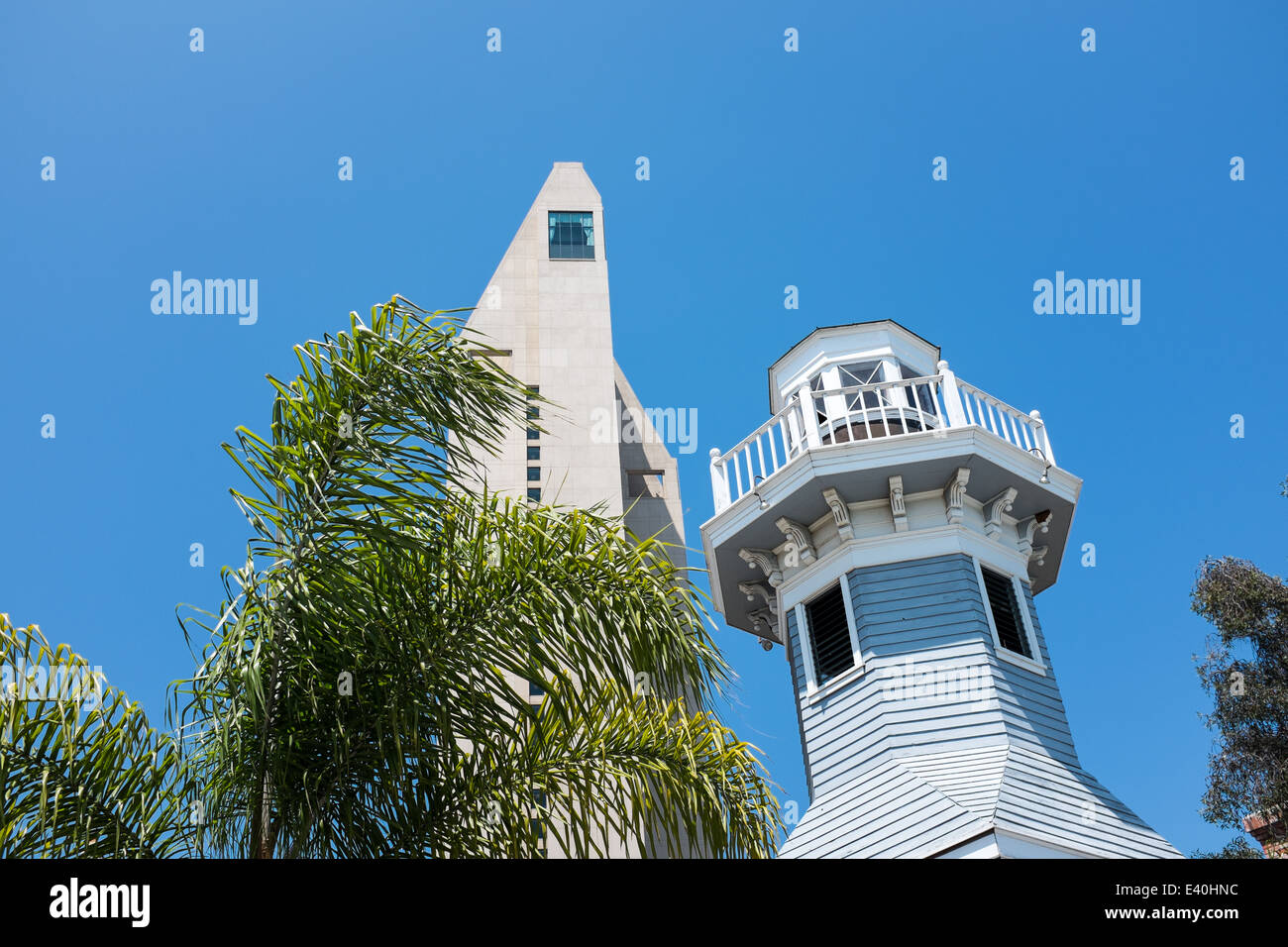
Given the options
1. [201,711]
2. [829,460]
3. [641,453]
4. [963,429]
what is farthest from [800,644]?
[641,453]

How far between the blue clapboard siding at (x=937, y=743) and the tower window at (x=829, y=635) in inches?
10.9

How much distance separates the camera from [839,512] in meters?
17.1

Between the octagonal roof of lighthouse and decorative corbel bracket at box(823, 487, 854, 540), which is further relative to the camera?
the octagonal roof of lighthouse

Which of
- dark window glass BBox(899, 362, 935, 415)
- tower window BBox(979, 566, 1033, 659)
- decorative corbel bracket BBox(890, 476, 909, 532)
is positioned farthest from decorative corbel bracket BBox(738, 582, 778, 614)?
dark window glass BBox(899, 362, 935, 415)

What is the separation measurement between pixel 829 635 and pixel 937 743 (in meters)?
2.64

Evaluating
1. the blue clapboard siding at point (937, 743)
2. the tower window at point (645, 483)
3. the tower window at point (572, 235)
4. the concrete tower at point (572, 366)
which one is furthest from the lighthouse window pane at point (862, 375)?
the tower window at point (572, 235)

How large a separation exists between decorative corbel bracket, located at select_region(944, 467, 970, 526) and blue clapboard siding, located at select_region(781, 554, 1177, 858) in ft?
2.27

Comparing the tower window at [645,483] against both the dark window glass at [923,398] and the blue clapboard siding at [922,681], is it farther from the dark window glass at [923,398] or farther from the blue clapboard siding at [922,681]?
the blue clapboard siding at [922,681]

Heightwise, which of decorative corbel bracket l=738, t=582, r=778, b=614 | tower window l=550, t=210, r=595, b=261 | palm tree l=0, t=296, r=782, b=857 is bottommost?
palm tree l=0, t=296, r=782, b=857

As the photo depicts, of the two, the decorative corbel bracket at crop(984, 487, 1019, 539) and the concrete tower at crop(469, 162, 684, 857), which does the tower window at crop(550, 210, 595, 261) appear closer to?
the concrete tower at crop(469, 162, 684, 857)

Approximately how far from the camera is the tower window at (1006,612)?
1631cm

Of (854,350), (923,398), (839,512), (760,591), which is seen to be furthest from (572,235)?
(839,512)

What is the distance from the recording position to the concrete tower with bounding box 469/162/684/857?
159 ft
